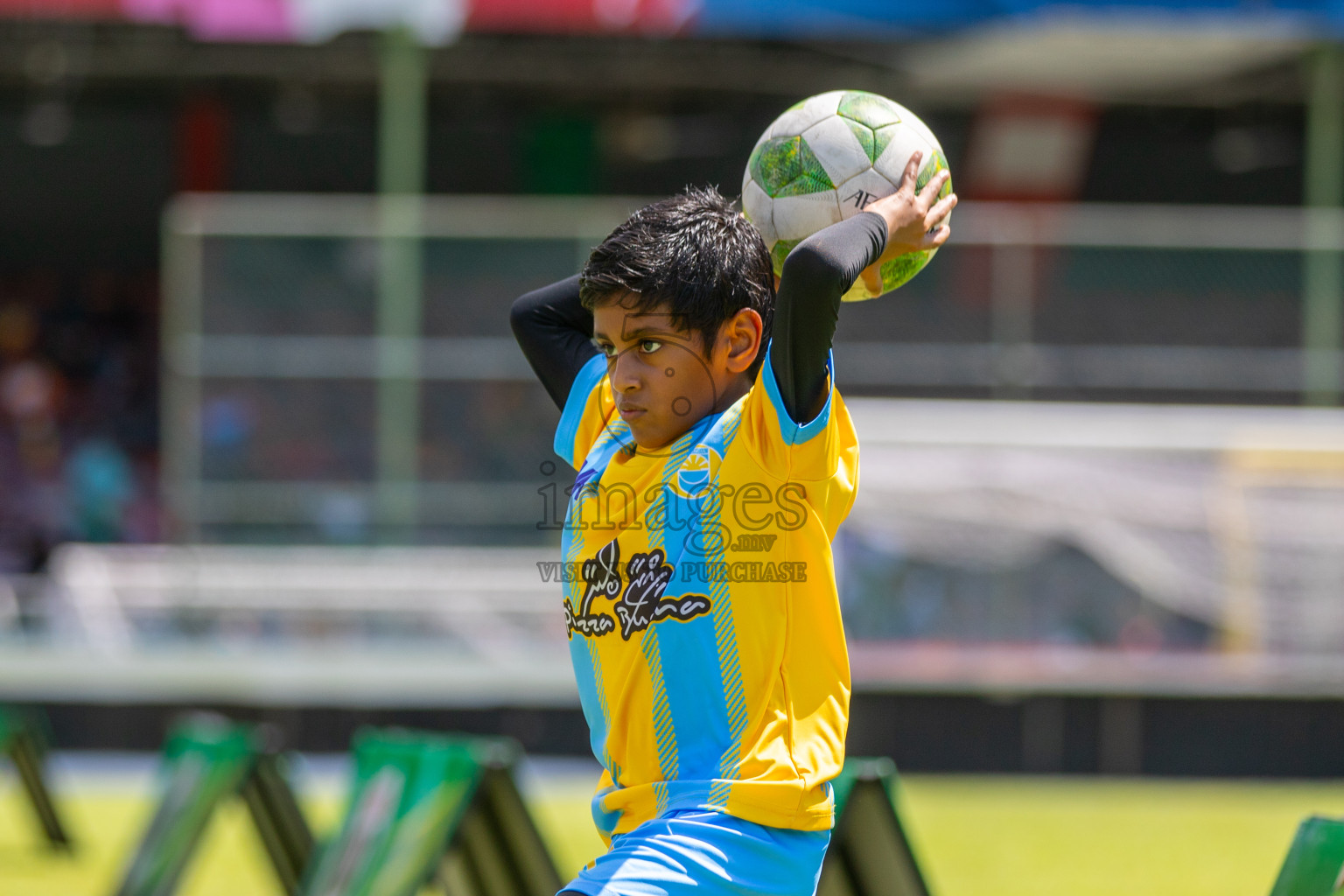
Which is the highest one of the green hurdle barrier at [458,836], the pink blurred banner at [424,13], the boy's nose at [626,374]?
the pink blurred banner at [424,13]

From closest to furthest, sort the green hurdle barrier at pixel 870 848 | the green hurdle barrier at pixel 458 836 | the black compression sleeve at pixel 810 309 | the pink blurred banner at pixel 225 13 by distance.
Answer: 1. the black compression sleeve at pixel 810 309
2. the green hurdle barrier at pixel 870 848
3. the green hurdle barrier at pixel 458 836
4. the pink blurred banner at pixel 225 13

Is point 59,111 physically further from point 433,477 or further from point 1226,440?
point 1226,440

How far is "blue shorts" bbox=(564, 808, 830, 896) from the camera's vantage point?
2566 millimetres

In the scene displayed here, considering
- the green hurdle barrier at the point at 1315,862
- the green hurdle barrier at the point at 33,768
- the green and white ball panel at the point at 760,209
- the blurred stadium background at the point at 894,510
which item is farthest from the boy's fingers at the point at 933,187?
the blurred stadium background at the point at 894,510

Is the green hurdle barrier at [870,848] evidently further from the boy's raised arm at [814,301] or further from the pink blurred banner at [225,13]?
the pink blurred banner at [225,13]

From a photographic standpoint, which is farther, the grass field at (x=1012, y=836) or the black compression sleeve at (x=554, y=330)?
the grass field at (x=1012, y=836)

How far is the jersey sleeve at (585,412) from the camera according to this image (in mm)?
3096

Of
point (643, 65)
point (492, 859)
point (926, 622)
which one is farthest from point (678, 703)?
point (643, 65)

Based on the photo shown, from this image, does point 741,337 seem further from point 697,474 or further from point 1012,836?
point 1012,836

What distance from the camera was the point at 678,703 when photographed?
267 cm

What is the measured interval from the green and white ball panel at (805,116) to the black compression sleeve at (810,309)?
0.60 m

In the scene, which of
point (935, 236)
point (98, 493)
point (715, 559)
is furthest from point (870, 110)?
point (98, 493)

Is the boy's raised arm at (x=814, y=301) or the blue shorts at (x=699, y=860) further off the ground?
Result: the boy's raised arm at (x=814, y=301)

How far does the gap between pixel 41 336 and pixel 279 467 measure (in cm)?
978
